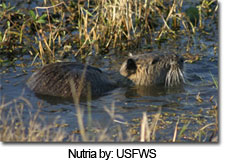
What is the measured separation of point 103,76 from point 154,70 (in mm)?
761

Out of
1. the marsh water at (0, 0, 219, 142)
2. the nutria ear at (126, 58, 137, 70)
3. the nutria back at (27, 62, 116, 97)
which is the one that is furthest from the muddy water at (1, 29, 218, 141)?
the nutria ear at (126, 58, 137, 70)

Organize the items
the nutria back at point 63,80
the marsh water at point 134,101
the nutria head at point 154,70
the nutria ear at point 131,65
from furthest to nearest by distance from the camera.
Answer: the nutria head at point 154,70 → the nutria ear at point 131,65 → the nutria back at point 63,80 → the marsh water at point 134,101

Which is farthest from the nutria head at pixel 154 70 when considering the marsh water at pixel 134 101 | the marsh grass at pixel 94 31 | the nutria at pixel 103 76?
the marsh grass at pixel 94 31

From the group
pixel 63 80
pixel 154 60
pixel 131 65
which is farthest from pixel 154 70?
pixel 63 80

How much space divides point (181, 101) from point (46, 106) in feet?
5.65

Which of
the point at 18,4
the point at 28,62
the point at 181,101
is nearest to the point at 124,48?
the point at 28,62

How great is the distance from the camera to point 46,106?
564cm

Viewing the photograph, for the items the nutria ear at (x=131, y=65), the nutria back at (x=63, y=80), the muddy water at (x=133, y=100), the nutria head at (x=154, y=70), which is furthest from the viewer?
the nutria head at (x=154, y=70)

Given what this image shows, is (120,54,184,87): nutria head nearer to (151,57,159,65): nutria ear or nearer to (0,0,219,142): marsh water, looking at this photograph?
(151,57,159,65): nutria ear

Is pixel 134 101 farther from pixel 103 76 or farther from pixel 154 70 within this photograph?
pixel 154 70

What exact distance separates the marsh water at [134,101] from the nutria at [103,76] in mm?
128

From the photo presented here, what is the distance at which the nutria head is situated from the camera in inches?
254

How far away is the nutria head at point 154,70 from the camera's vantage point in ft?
21.2

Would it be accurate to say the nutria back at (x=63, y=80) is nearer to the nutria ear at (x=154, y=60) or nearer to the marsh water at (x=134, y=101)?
the marsh water at (x=134, y=101)
